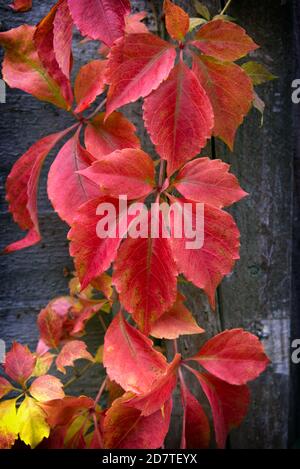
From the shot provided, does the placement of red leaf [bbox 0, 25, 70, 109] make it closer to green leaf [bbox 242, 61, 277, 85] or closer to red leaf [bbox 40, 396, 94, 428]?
green leaf [bbox 242, 61, 277, 85]

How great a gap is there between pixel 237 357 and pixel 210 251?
21cm

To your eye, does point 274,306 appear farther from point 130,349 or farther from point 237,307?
point 130,349

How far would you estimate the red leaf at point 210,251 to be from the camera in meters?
0.55

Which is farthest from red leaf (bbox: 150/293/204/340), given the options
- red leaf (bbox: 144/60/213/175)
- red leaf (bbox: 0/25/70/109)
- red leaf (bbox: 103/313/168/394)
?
red leaf (bbox: 0/25/70/109)

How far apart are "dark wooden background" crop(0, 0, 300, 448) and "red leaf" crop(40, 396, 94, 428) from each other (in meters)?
0.22

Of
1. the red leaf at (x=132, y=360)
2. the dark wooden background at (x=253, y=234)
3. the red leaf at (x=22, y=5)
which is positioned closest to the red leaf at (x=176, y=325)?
the red leaf at (x=132, y=360)

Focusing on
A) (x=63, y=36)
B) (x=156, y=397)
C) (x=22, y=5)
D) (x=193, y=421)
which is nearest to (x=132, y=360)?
(x=156, y=397)

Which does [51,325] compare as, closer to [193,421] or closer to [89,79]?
[193,421]

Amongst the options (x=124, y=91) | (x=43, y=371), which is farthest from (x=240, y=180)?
(x=43, y=371)

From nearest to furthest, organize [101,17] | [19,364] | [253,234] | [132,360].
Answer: [101,17]
[132,360]
[19,364]
[253,234]

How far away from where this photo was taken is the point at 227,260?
557 mm

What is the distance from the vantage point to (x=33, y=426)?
0.67 m

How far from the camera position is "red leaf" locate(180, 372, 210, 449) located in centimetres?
70

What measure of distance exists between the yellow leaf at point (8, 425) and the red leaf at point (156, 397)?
201 millimetres
